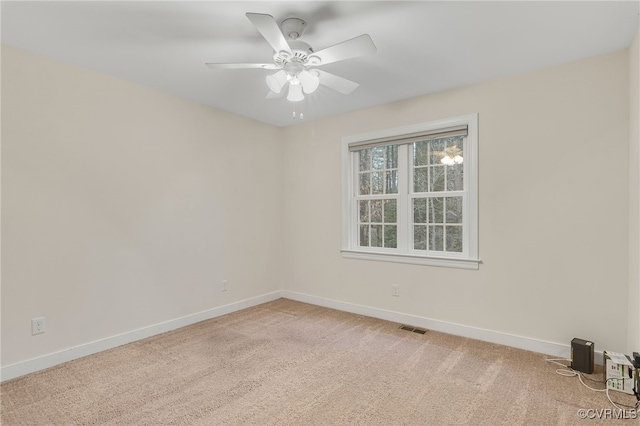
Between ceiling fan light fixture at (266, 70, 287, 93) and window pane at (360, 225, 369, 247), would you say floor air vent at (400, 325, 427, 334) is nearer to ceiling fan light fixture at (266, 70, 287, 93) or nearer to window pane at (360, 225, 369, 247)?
window pane at (360, 225, 369, 247)

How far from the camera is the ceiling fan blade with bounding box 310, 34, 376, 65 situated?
1.84m

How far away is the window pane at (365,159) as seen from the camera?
4.09 metres

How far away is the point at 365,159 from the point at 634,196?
2.53 meters

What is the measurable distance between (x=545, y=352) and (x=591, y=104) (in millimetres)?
2130

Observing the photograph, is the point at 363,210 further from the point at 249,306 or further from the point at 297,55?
the point at 297,55

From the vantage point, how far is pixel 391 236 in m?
3.88

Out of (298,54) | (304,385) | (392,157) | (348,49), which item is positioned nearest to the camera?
(348,49)

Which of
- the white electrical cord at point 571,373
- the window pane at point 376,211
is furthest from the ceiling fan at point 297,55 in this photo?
the white electrical cord at point 571,373

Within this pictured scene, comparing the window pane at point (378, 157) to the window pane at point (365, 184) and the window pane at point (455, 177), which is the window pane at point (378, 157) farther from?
the window pane at point (455, 177)

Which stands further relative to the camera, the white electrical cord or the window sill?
the window sill

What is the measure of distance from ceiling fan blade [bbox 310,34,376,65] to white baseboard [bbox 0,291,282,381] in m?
3.03

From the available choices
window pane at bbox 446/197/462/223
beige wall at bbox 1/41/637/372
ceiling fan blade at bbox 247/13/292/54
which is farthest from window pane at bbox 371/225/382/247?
ceiling fan blade at bbox 247/13/292/54

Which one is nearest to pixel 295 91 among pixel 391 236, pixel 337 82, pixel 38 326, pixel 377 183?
pixel 337 82

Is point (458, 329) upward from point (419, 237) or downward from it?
downward
